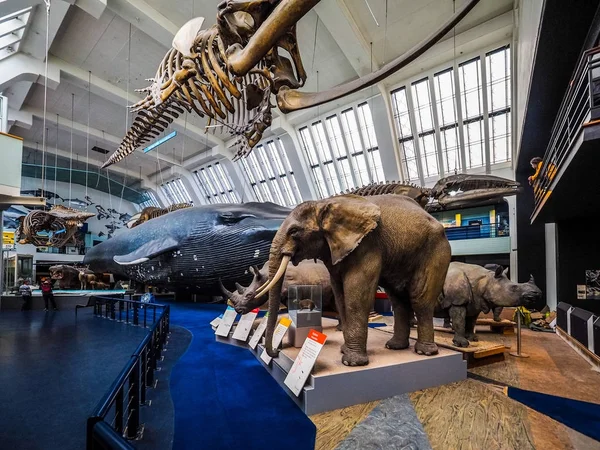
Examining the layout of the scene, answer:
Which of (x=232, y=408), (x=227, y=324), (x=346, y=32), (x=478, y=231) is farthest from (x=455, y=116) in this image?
(x=232, y=408)

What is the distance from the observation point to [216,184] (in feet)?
85.0

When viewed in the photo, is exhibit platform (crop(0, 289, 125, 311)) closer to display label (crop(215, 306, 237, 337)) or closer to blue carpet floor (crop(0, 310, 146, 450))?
blue carpet floor (crop(0, 310, 146, 450))

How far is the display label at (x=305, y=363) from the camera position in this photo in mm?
2221

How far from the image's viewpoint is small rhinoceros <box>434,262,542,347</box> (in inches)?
148

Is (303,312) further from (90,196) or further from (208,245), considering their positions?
(90,196)

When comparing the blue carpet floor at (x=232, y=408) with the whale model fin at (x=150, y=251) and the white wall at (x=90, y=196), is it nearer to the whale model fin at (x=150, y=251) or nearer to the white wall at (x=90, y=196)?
the whale model fin at (x=150, y=251)

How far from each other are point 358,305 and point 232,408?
46.0 inches

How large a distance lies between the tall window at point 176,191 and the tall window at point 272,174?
26.2 feet

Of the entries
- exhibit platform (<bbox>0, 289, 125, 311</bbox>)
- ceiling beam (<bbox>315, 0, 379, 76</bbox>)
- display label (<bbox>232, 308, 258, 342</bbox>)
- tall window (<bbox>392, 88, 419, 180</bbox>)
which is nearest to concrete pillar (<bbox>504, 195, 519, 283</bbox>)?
tall window (<bbox>392, 88, 419, 180</bbox>)

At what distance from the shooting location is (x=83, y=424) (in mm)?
2102

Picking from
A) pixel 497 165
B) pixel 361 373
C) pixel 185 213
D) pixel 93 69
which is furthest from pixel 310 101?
pixel 93 69

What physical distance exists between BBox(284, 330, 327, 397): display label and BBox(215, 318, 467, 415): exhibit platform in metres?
0.06

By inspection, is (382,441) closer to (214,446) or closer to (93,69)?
(214,446)

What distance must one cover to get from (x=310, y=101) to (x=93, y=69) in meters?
15.8
